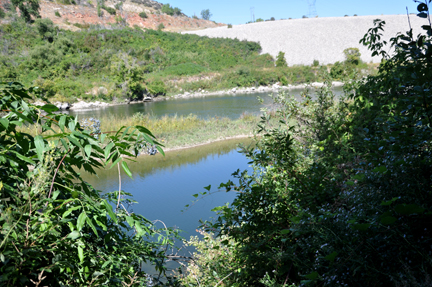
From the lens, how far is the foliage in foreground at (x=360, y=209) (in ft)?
3.13

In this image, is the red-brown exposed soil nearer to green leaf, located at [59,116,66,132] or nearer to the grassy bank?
the grassy bank

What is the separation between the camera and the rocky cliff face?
1560 inches

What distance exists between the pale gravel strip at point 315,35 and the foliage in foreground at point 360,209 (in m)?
42.9

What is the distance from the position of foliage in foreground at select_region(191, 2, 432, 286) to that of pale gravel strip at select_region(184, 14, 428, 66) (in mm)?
A: 42918

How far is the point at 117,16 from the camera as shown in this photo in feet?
151

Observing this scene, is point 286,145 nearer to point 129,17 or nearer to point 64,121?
point 64,121

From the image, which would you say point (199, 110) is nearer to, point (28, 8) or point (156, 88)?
point (156, 88)

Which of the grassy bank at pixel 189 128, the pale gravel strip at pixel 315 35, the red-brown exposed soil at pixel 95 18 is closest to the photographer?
the grassy bank at pixel 189 128

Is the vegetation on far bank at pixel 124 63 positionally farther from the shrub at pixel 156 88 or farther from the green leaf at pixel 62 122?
the green leaf at pixel 62 122

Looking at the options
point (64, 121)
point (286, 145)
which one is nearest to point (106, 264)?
point (64, 121)

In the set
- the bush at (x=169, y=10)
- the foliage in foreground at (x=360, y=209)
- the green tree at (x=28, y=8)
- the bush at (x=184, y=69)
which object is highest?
the bush at (x=169, y=10)

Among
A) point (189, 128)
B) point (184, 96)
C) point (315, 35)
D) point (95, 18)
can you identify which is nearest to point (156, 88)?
point (184, 96)

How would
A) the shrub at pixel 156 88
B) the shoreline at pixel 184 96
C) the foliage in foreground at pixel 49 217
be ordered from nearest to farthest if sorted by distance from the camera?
1. the foliage in foreground at pixel 49 217
2. the shoreline at pixel 184 96
3. the shrub at pixel 156 88

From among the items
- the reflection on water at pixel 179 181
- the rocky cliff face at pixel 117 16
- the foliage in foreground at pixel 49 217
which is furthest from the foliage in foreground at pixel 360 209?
the rocky cliff face at pixel 117 16
